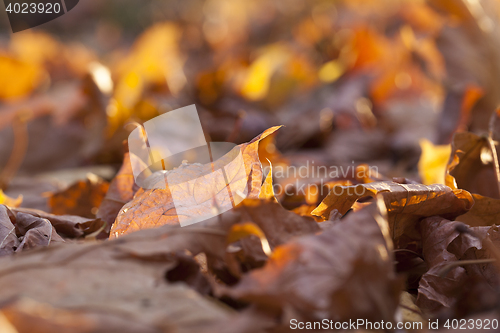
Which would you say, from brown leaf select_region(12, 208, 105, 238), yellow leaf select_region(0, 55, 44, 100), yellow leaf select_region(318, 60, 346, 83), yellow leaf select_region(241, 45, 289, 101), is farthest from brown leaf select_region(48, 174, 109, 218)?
yellow leaf select_region(318, 60, 346, 83)

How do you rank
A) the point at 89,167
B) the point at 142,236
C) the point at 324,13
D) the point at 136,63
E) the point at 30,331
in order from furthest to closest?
the point at 324,13
the point at 136,63
the point at 89,167
the point at 142,236
the point at 30,331

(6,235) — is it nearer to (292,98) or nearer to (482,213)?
(482,213)

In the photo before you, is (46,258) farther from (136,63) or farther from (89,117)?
(136,63)

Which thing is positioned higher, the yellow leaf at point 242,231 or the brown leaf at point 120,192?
the yellow leaf at point 242,231

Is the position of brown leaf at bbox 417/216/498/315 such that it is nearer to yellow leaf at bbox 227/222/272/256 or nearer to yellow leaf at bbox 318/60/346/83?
yellow leaf at bbox 227/222/272/256

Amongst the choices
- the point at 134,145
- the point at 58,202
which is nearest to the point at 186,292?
the point at 134,145

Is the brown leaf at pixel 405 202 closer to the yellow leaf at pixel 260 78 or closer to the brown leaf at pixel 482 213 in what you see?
the brown leaf at pixel 482 213

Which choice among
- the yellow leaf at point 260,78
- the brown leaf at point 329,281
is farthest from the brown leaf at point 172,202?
the yellow leaf at point 260,78

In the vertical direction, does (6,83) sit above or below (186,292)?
above
